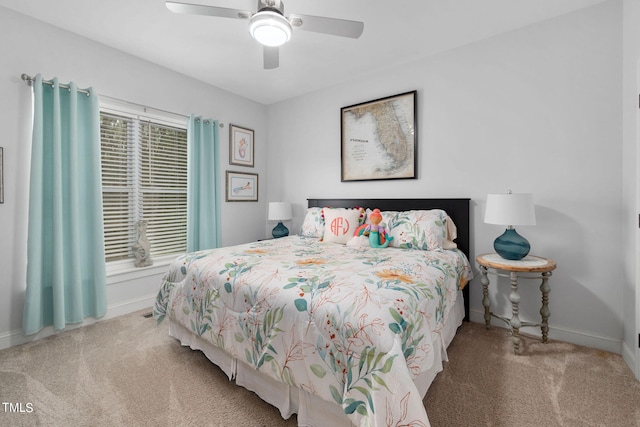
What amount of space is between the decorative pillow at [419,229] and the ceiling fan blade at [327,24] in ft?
5.22

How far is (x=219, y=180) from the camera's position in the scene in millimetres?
3607

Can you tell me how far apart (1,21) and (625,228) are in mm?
4882

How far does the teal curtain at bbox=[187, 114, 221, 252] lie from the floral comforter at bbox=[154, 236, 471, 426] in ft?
4.16

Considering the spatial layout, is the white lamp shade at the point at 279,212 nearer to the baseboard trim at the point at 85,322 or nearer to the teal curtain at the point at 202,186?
the teal curtain at the point at 202,186

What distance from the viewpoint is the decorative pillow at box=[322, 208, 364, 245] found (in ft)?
9.30

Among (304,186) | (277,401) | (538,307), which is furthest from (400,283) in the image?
(304,186)

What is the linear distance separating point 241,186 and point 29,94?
7.17ft

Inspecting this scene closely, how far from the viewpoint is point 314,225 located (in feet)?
10.7

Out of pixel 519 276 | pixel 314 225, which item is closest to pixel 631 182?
pixel 519 276

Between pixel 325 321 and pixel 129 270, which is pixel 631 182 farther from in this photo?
pixel 129 270

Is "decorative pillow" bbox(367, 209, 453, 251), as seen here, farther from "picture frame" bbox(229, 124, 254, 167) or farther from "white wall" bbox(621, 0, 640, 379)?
"picture frame" bbox(229, 124, 254, 167)

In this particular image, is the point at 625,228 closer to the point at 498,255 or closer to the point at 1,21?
the point at 498,255

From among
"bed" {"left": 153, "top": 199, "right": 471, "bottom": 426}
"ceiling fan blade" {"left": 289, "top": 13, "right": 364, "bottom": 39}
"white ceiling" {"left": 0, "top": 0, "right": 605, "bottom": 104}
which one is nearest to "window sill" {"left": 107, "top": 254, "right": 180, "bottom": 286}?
"bed" {"left": 153, "top": 199, "right": 471, "bottom": 426}

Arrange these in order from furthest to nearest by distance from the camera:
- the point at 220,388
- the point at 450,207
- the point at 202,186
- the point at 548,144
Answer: the point at 202,186 < the point at 450,207 < the point at 548,144 < the point at 220,388
